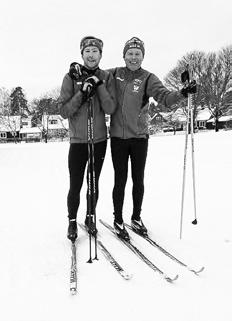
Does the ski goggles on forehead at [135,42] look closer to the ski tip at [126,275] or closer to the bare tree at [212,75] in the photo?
the ski tip at [126,275]

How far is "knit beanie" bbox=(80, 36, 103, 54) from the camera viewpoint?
3.74 metres

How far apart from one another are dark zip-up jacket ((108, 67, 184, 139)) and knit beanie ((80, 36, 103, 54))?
0.39 m

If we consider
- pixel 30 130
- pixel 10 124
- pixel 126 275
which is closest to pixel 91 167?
pixel 126 275

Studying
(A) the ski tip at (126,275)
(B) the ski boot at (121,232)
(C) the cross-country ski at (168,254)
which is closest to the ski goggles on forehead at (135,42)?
(B) the ski boot at (121,232)

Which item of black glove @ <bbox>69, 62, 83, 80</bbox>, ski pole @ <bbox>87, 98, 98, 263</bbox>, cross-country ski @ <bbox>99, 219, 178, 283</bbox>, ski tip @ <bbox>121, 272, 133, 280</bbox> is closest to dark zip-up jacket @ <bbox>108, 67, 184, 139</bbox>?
ski pole @ <bbox>87, 98, 98, 263</bbox>

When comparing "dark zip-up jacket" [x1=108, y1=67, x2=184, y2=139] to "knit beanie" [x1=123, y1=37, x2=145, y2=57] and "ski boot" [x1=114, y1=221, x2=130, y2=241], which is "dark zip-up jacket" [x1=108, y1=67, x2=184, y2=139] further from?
"ski boot" [x1=114, y1=221, x2=130, y2=241]

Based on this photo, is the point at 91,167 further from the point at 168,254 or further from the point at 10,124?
the point at 10,124

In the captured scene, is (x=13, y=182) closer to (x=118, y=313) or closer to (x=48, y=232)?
(x=48, y=232)

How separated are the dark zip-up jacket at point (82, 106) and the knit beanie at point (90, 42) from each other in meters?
0.29

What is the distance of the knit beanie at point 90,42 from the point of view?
3740 mm

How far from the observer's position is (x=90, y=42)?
3736 mm

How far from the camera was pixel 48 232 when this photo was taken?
4273 millimetres

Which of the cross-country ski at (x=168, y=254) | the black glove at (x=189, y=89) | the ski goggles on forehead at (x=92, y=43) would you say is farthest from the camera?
the ski goggles on forehead at (x=92, y=43)

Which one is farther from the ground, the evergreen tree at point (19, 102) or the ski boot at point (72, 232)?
the evergreen tree at point (19, 102)
